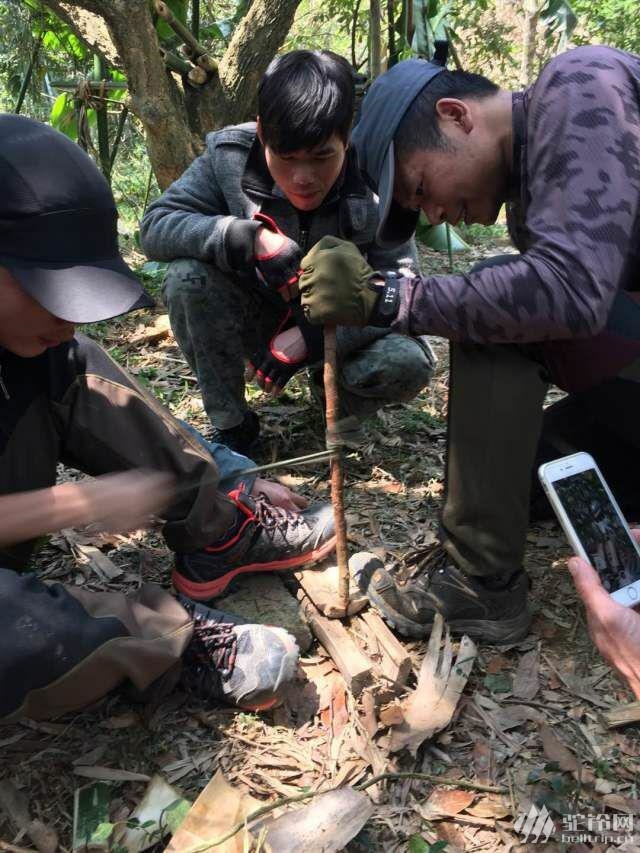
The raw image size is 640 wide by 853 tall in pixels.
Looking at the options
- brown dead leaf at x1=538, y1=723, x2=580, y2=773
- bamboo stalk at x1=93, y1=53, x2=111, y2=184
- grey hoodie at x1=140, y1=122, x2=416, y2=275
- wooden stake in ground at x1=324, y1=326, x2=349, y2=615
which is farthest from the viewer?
bamboo stalk at x1=93, y1=53, x2=111, y2=184

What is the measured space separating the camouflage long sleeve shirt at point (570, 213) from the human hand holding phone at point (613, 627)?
621 mm

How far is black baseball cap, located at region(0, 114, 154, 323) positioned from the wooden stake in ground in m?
0.63

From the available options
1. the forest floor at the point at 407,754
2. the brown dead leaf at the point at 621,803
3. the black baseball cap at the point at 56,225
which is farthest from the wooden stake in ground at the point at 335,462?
the brown dead leaf at the point at 621,803

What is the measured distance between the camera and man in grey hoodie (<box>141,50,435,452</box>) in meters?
2.63

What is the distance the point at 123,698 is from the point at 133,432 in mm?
737

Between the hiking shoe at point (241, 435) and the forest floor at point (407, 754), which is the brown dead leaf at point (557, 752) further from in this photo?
the hiking shoe at point (241, 435)

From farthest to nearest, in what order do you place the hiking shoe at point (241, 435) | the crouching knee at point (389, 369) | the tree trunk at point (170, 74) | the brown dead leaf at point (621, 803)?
1. the tree trunk at point (170, 74)
2. the hiking shoe at point (241, 435)
3. the crouching knee at point (389, 369)
4. the brown dead leaf at point (621, 803)

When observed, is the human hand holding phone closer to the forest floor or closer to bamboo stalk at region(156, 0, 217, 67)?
the forest floor

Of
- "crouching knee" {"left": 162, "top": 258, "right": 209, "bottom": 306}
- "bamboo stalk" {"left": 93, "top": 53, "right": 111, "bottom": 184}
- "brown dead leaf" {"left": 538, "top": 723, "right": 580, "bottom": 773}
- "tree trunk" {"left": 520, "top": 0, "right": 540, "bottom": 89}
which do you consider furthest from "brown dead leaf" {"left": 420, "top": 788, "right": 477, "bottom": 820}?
"tree trunk" {"left": 520, "top": 0, "right": 540, "bottom": 89}

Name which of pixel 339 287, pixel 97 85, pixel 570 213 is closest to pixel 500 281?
pixel 570 213

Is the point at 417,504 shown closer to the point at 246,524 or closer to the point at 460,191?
the point at 246,524

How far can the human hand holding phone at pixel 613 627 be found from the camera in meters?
1.58

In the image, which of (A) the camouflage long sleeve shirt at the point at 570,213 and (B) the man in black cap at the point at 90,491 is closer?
(B) the man in black cap at the point at 90,491

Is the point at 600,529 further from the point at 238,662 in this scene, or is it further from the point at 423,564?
the point at 238,662
